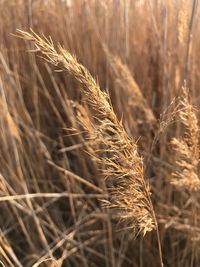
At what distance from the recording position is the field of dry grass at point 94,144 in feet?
3.44

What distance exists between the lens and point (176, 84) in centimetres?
119

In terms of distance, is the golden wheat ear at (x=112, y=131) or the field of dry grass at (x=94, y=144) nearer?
the golden wheat ear at (x=112, y=131)

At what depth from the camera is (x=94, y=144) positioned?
106 cm

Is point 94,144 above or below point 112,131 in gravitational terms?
below

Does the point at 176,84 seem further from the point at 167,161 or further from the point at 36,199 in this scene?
the point at 36,199

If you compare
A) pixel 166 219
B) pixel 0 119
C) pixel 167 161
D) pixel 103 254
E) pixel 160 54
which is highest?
pixel 160 54

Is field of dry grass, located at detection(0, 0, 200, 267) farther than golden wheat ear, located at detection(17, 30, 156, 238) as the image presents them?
Yes

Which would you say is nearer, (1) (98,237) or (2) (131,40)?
(1) (98,237)

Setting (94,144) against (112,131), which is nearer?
(112,131)

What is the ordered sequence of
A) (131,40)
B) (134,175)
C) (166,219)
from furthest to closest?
(131,40), (166,219), (134,175)

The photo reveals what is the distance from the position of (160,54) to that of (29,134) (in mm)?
485

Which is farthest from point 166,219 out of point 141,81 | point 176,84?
point 141,81

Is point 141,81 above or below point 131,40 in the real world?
below

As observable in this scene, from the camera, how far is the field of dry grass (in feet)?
3.44
